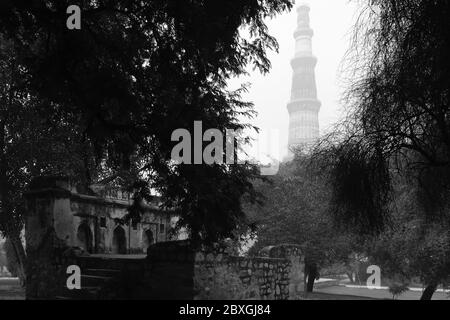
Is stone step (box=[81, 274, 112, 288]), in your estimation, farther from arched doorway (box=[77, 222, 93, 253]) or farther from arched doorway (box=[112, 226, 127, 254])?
arched doorway (box=[112, 226, 127, 254])

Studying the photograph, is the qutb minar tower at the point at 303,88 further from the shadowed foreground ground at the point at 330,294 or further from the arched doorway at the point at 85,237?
the arched doorway at the point at 85,237

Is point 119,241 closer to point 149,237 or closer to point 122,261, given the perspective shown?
point 149,237

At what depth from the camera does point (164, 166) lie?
6.83 m

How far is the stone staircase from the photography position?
818 centimetres

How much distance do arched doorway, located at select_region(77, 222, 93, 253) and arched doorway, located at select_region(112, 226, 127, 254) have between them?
117 centimetres

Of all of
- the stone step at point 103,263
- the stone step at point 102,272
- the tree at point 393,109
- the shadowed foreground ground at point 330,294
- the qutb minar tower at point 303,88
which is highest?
the qutb minar tower at point 303,88

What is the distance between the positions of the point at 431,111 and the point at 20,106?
12936mm

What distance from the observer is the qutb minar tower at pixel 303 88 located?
425 feet

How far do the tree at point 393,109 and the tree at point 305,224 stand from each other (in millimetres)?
10880

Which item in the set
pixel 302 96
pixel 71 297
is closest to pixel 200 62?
pixel 71 297

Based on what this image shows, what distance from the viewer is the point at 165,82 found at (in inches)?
269

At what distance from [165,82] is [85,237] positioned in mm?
6926

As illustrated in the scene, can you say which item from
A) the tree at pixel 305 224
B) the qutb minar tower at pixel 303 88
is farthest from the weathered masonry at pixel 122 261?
the qutb minar tower at pixel 303 88

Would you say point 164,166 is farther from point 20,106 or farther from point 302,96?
point 302,96
